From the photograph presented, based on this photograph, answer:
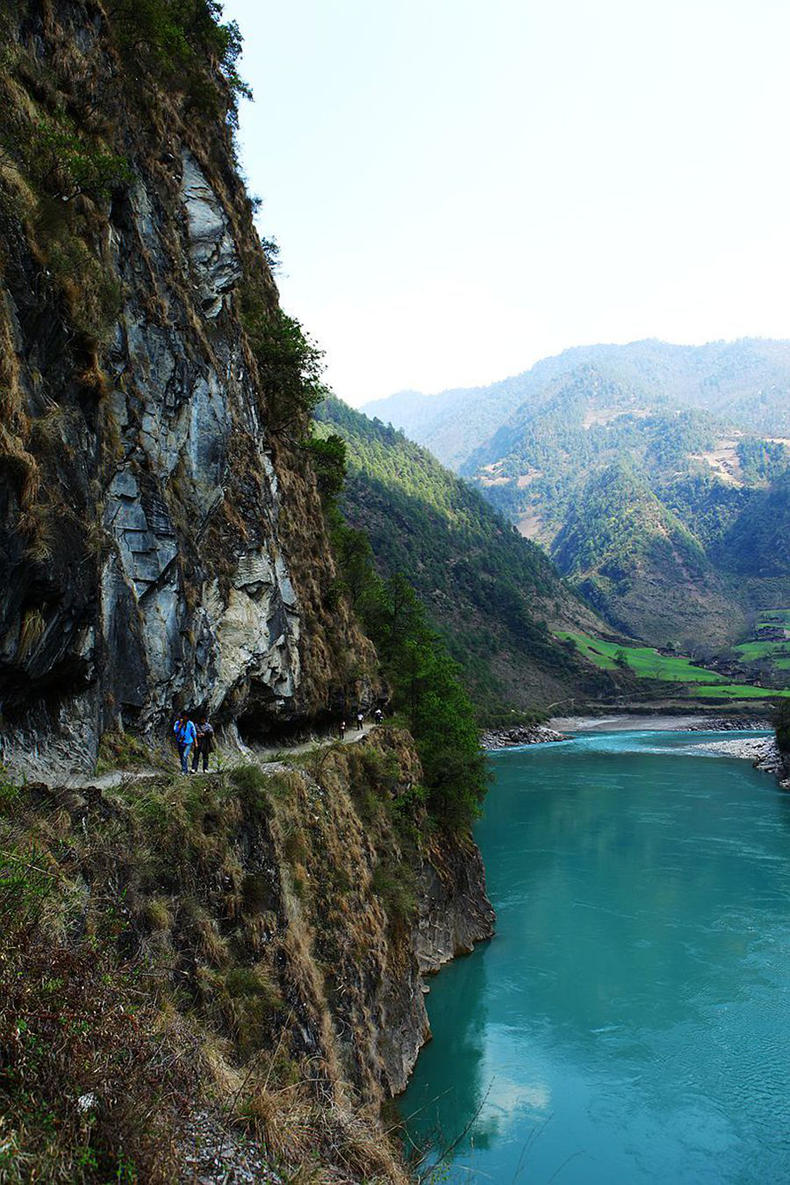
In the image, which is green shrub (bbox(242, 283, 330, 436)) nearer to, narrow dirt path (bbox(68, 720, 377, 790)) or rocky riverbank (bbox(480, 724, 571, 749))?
narrow dirt path (bbox(68, 720, 377, 790))

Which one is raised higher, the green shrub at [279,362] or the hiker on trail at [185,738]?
the green shrub at [279,362]

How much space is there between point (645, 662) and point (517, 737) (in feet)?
218

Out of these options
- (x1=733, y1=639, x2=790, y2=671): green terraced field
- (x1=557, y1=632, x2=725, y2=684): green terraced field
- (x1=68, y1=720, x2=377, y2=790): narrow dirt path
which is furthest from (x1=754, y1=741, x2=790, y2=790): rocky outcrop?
(x1=733, y1=639, x2=790, y2=671): green terraced field

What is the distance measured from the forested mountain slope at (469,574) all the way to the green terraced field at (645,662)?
731 cm

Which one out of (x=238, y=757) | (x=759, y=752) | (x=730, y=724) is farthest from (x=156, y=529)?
(x=730, y=724)

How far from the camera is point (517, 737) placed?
336 feet

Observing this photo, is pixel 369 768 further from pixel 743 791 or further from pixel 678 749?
pixel 678 749

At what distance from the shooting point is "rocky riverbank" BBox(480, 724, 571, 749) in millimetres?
98812

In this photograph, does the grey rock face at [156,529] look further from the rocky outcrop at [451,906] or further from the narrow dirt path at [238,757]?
the rocky outcrop at [451,906]

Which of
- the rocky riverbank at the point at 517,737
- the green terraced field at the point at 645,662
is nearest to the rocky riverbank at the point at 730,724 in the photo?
the green terraced field at the point at 645,662

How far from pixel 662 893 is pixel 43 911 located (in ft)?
123

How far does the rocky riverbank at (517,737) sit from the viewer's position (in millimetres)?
98812

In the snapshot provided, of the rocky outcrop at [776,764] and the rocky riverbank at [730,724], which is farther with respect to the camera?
the rocky riverbank at [730,724]

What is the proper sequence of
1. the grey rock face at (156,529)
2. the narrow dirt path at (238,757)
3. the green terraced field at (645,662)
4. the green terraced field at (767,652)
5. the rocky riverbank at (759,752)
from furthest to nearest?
the green terraced field at (767,652) → the green terraced field at (645,662) → the rocky riverbank at (759,752) → the narrow dirt path at (238,757) → the grey rock face at (156,529)
